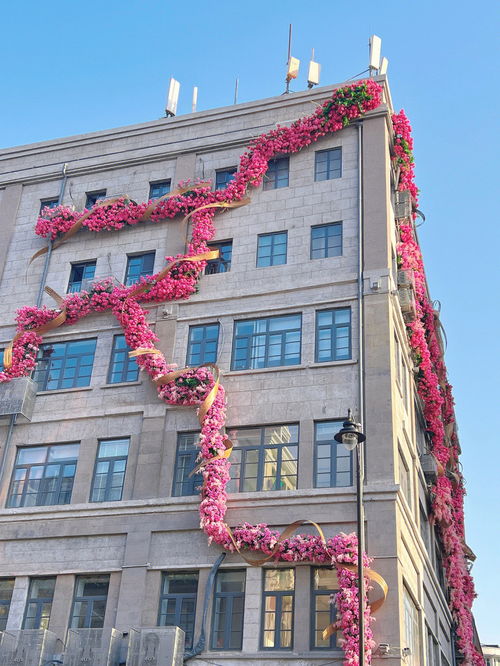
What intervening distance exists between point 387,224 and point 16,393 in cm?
1393

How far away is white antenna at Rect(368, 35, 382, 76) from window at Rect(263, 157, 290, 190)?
5.49 meters

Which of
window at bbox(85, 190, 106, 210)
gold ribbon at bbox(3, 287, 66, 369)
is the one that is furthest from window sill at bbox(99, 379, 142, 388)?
window at bbox(85, 190, 106, 210)

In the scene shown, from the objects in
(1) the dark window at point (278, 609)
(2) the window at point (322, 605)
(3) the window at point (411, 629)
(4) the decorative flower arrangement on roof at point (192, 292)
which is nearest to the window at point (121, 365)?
(4) the decorative flower arrangement on roof at point (192, 292)

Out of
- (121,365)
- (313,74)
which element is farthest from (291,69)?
(121,365)

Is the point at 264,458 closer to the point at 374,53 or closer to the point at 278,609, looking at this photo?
the point at 278,609

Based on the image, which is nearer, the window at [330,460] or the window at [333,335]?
the window at [330,460]

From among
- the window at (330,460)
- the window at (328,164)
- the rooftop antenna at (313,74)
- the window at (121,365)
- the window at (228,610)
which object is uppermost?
the rooftop antenna at (313,74)

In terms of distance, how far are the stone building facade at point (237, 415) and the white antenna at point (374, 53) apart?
8.55 feet

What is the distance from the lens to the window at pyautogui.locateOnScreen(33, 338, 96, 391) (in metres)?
29.3

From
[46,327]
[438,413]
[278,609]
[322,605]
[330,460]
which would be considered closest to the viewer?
[322,605]

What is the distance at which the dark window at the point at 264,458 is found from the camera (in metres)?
24.8

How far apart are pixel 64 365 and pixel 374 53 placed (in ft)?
56.9

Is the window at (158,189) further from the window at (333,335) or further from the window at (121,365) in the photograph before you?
the window at (333,335)

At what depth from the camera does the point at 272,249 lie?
2945cm
